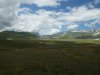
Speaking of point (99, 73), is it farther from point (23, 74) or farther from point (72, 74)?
point (23, 74)

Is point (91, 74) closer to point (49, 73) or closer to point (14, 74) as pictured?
point (49, 73)

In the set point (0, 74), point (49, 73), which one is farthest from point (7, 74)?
point (49, 73)

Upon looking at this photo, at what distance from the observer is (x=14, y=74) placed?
2588 centimetres

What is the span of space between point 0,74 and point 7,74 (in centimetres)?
94

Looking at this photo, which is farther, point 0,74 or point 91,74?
point 91,74

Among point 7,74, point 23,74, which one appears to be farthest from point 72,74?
point 7,74

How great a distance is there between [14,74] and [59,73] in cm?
631

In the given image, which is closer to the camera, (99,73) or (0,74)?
(0,74)

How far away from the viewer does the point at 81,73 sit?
28.1 meters

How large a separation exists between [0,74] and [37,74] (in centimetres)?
495

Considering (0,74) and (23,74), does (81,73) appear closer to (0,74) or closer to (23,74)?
(23,74)

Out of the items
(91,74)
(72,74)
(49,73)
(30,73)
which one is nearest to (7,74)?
(30,73)

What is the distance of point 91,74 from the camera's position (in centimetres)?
2772

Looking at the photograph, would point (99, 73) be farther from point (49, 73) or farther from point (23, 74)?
point (23, 74)
